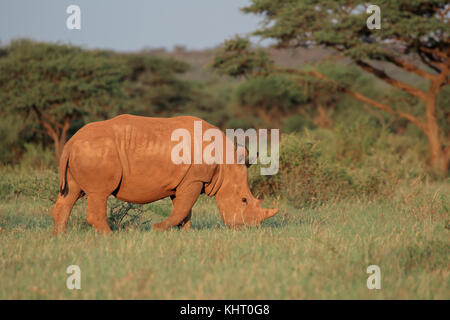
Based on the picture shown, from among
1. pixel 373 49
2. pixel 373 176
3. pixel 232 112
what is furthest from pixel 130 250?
pixel 232 112

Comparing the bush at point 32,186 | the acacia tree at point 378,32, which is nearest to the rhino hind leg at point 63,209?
the bush at point 32,186

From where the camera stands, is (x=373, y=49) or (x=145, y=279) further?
(x=373, y=49)

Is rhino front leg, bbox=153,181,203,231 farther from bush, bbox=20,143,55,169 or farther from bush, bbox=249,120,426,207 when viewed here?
bush, bbox=20,143,55,169

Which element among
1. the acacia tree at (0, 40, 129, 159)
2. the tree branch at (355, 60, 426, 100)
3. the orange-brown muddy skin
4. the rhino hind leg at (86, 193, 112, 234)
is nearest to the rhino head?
the orange-brown muddy skin

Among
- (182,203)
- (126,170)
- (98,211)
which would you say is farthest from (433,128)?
(98,211)

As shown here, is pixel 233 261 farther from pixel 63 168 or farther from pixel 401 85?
pixel 401 85

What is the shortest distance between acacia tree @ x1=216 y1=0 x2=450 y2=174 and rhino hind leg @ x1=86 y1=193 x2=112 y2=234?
12.6 meters

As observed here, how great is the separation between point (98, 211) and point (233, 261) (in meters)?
2.05

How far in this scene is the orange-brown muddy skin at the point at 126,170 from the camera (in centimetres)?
613

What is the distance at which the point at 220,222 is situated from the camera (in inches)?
325

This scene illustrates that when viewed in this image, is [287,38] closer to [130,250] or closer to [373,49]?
[373,49]

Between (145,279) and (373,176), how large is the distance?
8.39 m

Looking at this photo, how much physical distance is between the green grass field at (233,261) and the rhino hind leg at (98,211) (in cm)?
16

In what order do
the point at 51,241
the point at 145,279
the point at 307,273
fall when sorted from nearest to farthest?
the point at 145,279, the point at 307,273, the point at 51,241
